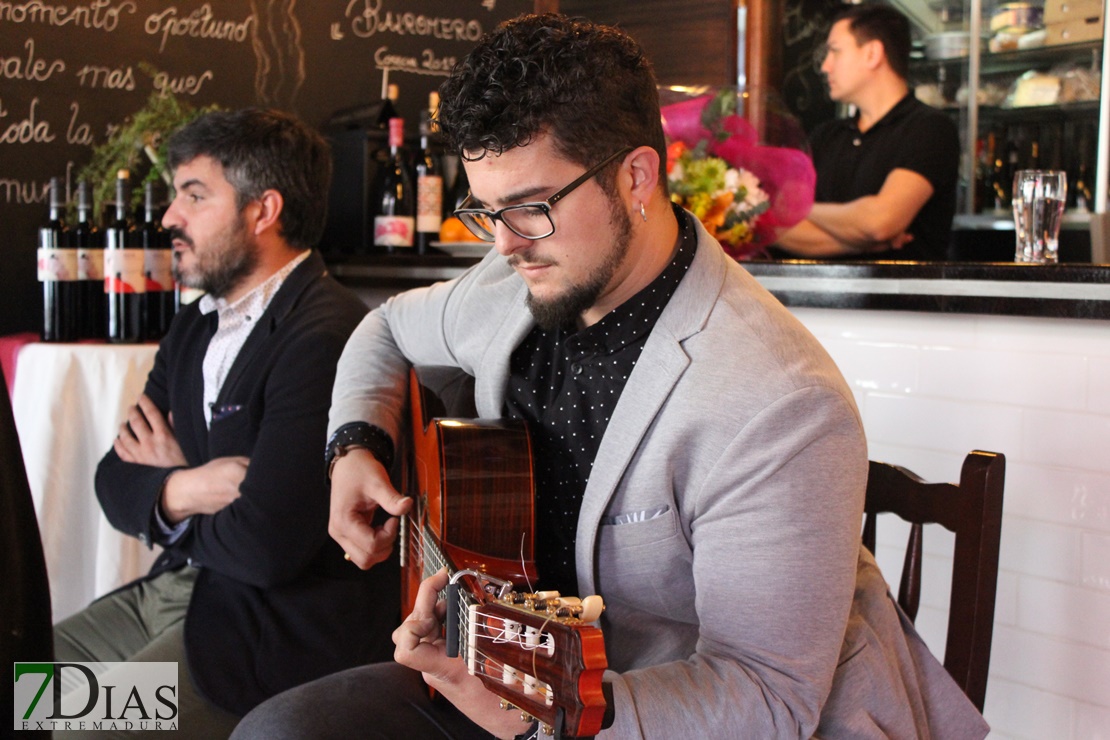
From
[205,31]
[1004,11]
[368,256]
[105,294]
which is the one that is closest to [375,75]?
[205,31]

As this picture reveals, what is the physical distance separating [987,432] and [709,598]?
102 centimetres

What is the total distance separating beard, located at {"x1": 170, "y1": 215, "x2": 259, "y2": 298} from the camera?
7.51 feet

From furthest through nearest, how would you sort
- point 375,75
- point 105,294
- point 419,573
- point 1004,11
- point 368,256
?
point 1004,11
point 375,75
point 368,256
point 105,294
point 419,573

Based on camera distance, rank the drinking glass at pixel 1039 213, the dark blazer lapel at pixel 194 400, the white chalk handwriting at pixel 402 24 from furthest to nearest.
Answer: the white chalk handwriting at pixel 402 24 → the dark blazer lapel at pixel 194 400 → the drinking glass at pixel 1039 213

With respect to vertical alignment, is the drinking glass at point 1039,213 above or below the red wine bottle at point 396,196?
below

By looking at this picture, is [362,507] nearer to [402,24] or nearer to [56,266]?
[56,266]

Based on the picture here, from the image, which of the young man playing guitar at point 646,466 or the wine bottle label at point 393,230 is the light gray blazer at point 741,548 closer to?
the young man playing guitar at point 646,466

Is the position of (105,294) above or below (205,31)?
below

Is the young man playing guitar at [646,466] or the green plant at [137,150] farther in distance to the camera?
the green plant at [137,150]

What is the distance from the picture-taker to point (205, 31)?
364cm

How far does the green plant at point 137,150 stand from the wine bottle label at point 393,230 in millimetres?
632

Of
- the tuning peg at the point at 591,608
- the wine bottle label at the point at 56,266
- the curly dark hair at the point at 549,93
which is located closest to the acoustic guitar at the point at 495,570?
the tuning peg at the point at 591,608

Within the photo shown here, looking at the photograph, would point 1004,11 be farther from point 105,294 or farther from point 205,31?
point 105,294

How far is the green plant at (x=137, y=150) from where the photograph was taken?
10.3 ft
